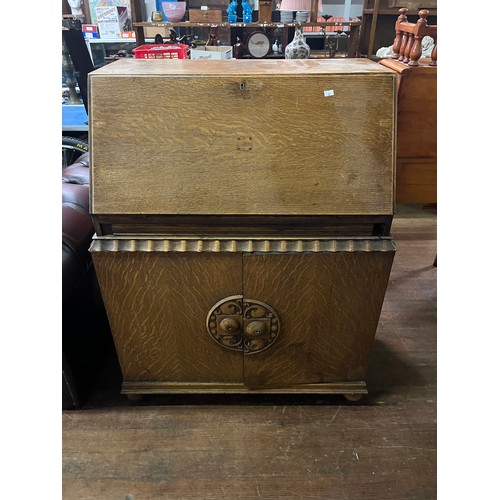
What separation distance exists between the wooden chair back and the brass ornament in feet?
4.85

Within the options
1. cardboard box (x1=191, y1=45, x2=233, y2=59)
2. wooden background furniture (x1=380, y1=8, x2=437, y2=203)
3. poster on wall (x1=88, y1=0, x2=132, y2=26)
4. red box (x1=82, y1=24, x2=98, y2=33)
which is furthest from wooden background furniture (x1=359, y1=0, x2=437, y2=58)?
red box (x1=82, y1=24, x2=98, y2=33)

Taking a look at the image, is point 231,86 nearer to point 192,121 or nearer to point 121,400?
point 192,121

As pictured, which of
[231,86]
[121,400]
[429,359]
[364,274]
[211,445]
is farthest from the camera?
[429,359]

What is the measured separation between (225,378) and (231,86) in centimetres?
93

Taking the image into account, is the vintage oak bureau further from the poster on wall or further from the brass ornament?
the poster on wall

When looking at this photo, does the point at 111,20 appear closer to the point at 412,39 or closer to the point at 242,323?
the point at 412,39

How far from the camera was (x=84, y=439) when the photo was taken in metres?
1.35

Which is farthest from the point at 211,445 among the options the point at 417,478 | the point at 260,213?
the point at 260,213

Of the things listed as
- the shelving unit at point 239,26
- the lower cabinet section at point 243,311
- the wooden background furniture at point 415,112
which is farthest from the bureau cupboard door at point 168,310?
the shelving unit at point 239,26

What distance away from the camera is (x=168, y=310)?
4.14 feet

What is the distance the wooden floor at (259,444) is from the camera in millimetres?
1209

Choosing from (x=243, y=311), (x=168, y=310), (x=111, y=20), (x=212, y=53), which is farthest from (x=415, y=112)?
(x=111, y=20)

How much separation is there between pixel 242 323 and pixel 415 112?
5.04 feet

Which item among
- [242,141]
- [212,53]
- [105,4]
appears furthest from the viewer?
[105,4]
